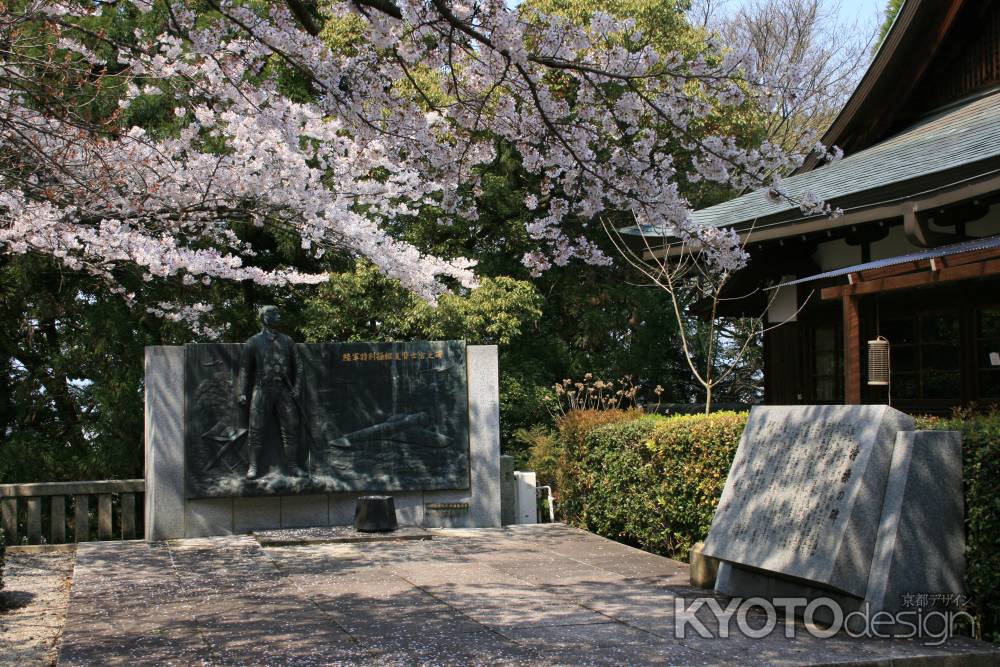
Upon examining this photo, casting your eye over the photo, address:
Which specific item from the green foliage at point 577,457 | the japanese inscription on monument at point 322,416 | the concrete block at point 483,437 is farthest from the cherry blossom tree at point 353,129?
the green foliage at point 577,457

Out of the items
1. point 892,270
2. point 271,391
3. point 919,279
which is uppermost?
point 892,270

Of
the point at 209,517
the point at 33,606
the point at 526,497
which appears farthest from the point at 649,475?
the point at 33,606

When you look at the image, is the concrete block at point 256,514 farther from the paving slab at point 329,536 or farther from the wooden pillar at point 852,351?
the wooden pillar at point 852,351

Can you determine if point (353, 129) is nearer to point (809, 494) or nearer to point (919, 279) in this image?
point (809, 494)

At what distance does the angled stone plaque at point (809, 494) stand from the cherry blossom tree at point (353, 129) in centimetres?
161

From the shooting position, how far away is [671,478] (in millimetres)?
9367

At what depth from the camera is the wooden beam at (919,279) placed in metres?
7.91

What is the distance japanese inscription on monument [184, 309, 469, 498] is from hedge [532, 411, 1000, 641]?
144cm

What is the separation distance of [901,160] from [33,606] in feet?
31.1

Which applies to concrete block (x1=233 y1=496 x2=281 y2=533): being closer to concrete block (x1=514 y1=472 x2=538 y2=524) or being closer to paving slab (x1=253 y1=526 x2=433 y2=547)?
paving slab (x1=253 y1=526 x2=433 y2=547)

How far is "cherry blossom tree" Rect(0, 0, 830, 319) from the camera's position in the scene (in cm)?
633

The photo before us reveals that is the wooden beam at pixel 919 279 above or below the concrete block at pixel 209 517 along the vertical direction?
above

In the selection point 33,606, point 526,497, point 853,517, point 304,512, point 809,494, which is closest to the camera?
point 853,517

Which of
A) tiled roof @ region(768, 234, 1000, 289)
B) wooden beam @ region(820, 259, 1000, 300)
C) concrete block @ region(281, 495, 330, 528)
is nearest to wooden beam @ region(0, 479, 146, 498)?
concrete block @ region(281, 495, 330, 528)
